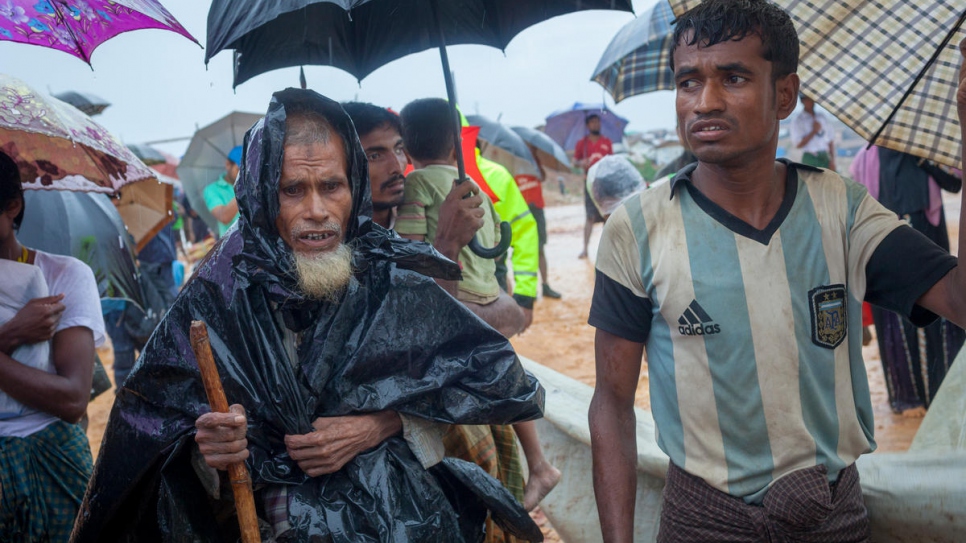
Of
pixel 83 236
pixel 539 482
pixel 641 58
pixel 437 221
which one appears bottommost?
pixel 539 482

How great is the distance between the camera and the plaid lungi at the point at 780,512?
1.88m

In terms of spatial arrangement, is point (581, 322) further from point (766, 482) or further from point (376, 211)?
point (766, 482)

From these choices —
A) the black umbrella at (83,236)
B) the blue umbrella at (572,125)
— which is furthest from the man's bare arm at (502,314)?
the blue umbrella at (572,125)

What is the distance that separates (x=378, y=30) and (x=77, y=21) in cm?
112

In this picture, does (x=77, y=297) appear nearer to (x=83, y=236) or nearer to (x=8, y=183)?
(x=8, y=183)

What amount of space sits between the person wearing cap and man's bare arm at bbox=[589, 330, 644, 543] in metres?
5.10

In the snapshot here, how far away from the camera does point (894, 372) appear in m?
5.42

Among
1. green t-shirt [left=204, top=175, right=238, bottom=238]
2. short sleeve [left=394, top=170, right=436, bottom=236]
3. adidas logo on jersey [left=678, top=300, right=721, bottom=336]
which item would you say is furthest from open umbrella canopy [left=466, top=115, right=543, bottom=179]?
adidas logo on jersey [left=678, top=300, right=721, bottom=336]

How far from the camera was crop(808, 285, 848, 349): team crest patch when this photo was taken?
1884 millimetres

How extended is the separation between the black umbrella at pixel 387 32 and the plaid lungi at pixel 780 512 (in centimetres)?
132

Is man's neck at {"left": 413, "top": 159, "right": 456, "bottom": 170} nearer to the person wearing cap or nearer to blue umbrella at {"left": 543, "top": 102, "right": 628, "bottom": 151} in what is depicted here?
the person wearing cap

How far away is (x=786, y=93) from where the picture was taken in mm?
1997

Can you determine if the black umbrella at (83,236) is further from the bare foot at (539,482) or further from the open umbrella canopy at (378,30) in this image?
the bare foot at (539,482)

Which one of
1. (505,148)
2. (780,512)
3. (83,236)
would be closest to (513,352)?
(780,512)
